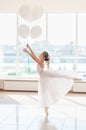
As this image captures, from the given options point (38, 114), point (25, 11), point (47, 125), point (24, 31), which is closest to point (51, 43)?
point (24, 31)

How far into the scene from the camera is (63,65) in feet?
35.8

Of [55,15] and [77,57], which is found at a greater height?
[55,15]

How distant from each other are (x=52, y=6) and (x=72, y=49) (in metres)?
1.75

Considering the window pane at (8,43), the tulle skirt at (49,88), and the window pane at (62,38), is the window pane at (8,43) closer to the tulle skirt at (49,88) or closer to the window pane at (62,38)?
the window pane at (62,38)

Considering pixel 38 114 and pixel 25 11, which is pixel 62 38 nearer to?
pixel 25 11

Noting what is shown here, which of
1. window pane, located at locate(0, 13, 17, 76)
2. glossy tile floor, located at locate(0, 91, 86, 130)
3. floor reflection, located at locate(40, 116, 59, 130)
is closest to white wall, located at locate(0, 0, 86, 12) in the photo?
window pane, located at locate(0, 13, 17, 76)

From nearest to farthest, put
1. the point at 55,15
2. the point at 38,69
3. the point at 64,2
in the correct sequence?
1. the point at 38,69
2. the point at 64,2
3. the point at 55,15

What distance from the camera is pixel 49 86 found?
6.35 metres

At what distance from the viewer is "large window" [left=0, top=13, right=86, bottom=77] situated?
1065 centimetres

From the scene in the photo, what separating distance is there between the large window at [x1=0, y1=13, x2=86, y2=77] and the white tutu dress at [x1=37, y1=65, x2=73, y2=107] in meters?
4.31

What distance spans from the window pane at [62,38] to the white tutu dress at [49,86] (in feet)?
14.5

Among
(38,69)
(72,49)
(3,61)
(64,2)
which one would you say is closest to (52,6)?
(64,2)

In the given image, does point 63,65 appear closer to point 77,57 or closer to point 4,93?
A: point 77,57

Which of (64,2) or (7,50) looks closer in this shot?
(64,2)
